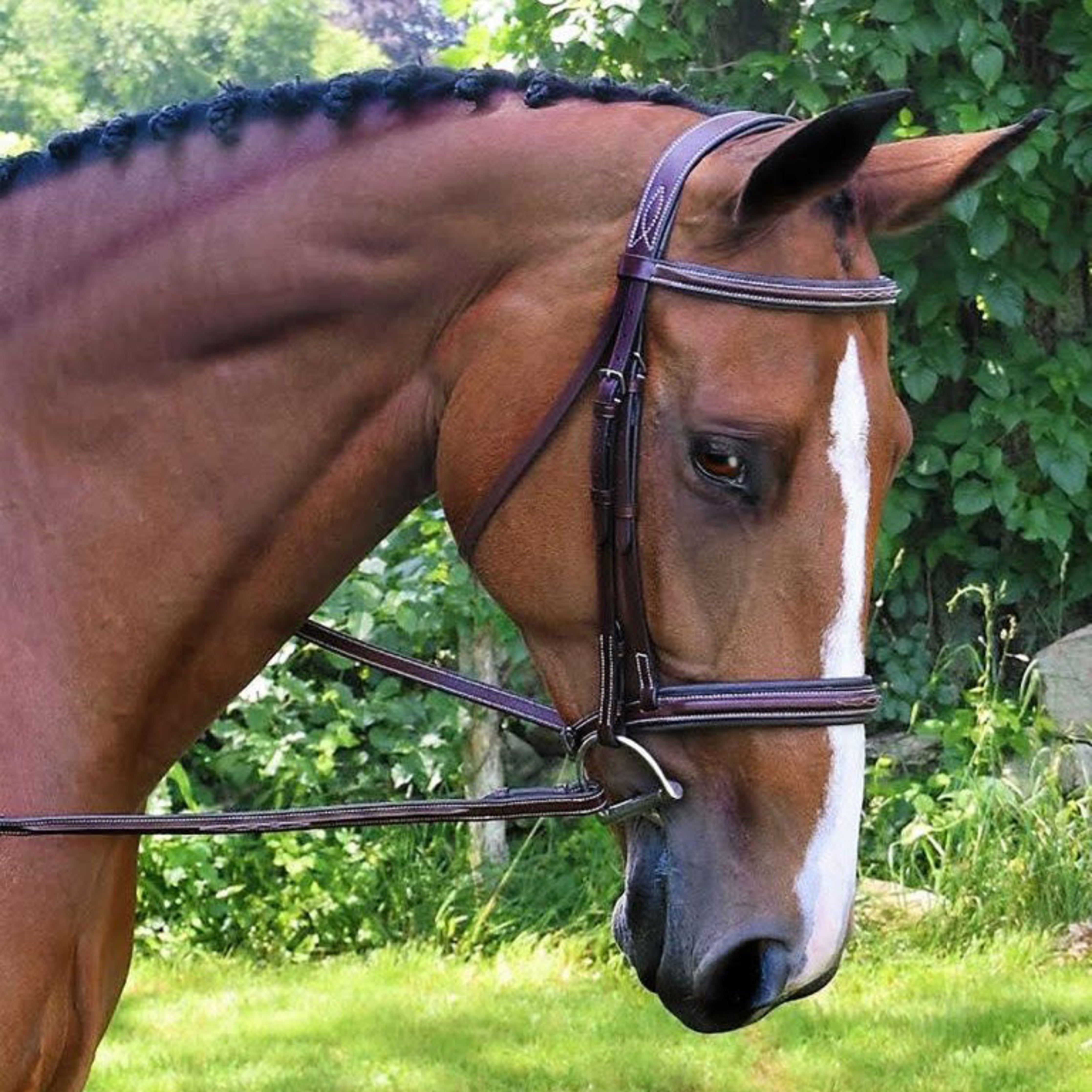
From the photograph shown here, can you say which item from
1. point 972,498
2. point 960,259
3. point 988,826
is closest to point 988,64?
point 960,259

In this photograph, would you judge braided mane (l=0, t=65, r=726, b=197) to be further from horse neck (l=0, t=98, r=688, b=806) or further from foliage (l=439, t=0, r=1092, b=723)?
foliage (l=439, t=0, r=1092, b=723)

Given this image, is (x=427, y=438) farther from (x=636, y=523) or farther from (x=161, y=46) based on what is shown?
(x=161, y=46)

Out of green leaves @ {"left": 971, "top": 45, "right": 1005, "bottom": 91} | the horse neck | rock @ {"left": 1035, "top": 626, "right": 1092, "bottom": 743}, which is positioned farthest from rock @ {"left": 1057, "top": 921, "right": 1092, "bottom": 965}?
the horse neck

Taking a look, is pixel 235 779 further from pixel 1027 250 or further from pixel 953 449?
pixel 1027 250

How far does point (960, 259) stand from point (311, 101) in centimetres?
417

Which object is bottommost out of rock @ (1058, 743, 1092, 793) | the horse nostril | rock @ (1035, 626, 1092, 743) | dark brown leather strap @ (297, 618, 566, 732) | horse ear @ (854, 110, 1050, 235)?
rock @ (1058, 743, 1092, 793)

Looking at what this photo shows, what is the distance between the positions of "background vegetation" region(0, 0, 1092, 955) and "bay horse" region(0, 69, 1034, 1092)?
3.30 m

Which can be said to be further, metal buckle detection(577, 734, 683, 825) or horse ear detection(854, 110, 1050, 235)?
horse ear detection(854, 110, 1050, 235)

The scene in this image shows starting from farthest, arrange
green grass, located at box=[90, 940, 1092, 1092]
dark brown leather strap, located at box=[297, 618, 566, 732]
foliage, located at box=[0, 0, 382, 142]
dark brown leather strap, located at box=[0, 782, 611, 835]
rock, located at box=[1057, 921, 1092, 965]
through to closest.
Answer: foliage, located at box=[0, 0, 382, 142] → rock, located at box=[1057, 921, 1092, 965] → green grass, located at box=[90, 940, 1092, 1092] → dark brown leather strap, located at box=[297, 618, 566, 732] → dark brown leather strap, located at box=[0, 782, 611, 835]

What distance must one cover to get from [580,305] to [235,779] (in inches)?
157

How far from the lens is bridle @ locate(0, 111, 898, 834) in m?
1.80

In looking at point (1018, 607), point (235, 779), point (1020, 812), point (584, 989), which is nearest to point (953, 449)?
point (1018, 607)

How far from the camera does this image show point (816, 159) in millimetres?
1818

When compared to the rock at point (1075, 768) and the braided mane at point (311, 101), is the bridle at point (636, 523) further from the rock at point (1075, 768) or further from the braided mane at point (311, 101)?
the rock at point (1075, 768)
